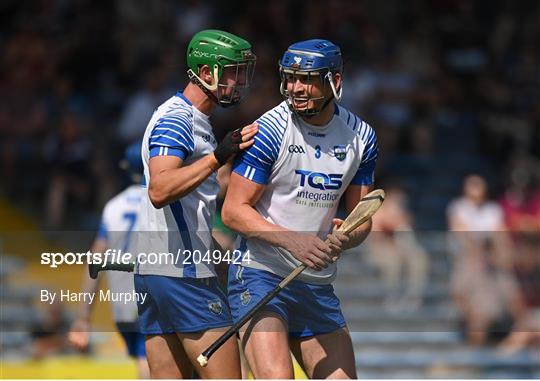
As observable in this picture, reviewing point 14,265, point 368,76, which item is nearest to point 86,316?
point 14,265

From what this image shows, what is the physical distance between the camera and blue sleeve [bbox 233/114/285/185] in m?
6.09

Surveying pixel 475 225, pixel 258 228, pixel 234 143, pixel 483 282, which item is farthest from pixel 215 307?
pixel 475 225

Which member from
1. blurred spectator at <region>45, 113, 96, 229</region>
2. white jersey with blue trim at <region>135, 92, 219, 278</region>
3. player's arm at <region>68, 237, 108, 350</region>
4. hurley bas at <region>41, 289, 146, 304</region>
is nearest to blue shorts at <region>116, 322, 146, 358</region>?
hurley bas at <region>41, 289, 146, 304</region>

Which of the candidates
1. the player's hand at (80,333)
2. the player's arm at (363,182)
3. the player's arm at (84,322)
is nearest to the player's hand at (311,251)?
the player's arm at (363,182)

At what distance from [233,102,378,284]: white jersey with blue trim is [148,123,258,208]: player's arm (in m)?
0.10

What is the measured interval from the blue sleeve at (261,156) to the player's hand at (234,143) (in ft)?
0.11

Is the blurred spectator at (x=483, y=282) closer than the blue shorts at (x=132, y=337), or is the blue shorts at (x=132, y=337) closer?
the blue shorts at (x=132, y=337)

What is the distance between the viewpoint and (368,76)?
1359 cm

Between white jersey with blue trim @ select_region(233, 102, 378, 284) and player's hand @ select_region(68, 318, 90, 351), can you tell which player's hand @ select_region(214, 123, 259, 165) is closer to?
white jersey with blue trim @ select_region(233, 102, 378, 284)

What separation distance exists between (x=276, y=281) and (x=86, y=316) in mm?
1767

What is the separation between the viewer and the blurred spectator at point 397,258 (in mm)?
11789

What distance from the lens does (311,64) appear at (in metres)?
6.16

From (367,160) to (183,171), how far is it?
2.99 ft

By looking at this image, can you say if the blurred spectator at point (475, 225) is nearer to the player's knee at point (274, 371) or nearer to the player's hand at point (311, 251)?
the player's hand at point (311, 251)
